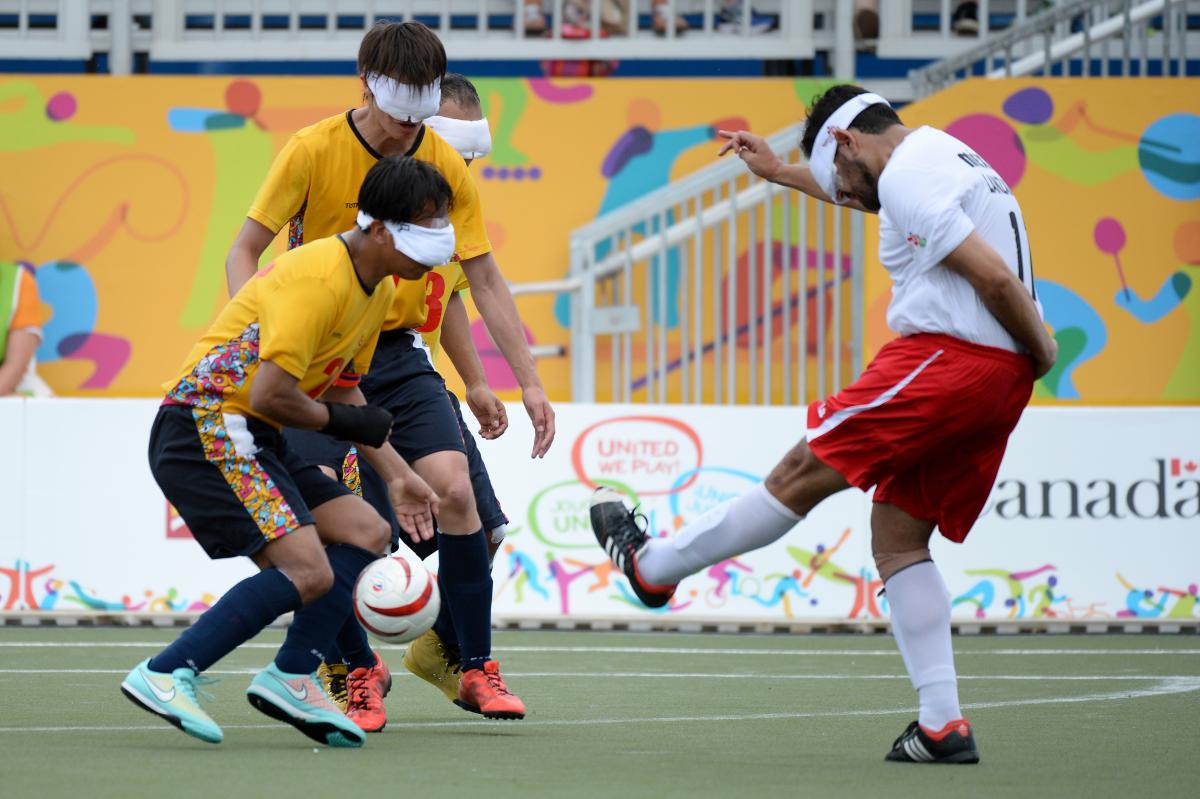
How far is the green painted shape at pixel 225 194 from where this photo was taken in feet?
44.8

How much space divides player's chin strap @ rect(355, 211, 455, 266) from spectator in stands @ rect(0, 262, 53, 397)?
7928 millimetres

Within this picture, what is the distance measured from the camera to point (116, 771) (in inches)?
192

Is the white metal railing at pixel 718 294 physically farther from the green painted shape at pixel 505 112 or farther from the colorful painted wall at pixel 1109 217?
the green painted shape at pixel 505 112

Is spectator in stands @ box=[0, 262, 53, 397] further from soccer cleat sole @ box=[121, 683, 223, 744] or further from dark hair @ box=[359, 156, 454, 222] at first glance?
dark hair @ box=[359, 156, 454, 222]

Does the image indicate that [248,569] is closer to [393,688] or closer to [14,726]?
[393,688]

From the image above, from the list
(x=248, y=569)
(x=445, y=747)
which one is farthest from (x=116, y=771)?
(x=248, y=569)

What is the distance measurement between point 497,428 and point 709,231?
24.2ft

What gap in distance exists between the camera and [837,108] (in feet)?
17.9

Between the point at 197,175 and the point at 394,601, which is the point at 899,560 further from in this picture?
the point at 197,175

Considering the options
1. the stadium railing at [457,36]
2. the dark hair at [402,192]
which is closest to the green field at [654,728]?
the dark hair at [402,192]

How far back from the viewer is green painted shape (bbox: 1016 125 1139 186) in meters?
12.9

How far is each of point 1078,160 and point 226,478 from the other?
348 inches

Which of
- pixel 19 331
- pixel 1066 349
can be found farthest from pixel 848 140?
pixel 19 331

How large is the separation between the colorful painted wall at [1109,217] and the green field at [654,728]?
12.5 ft
